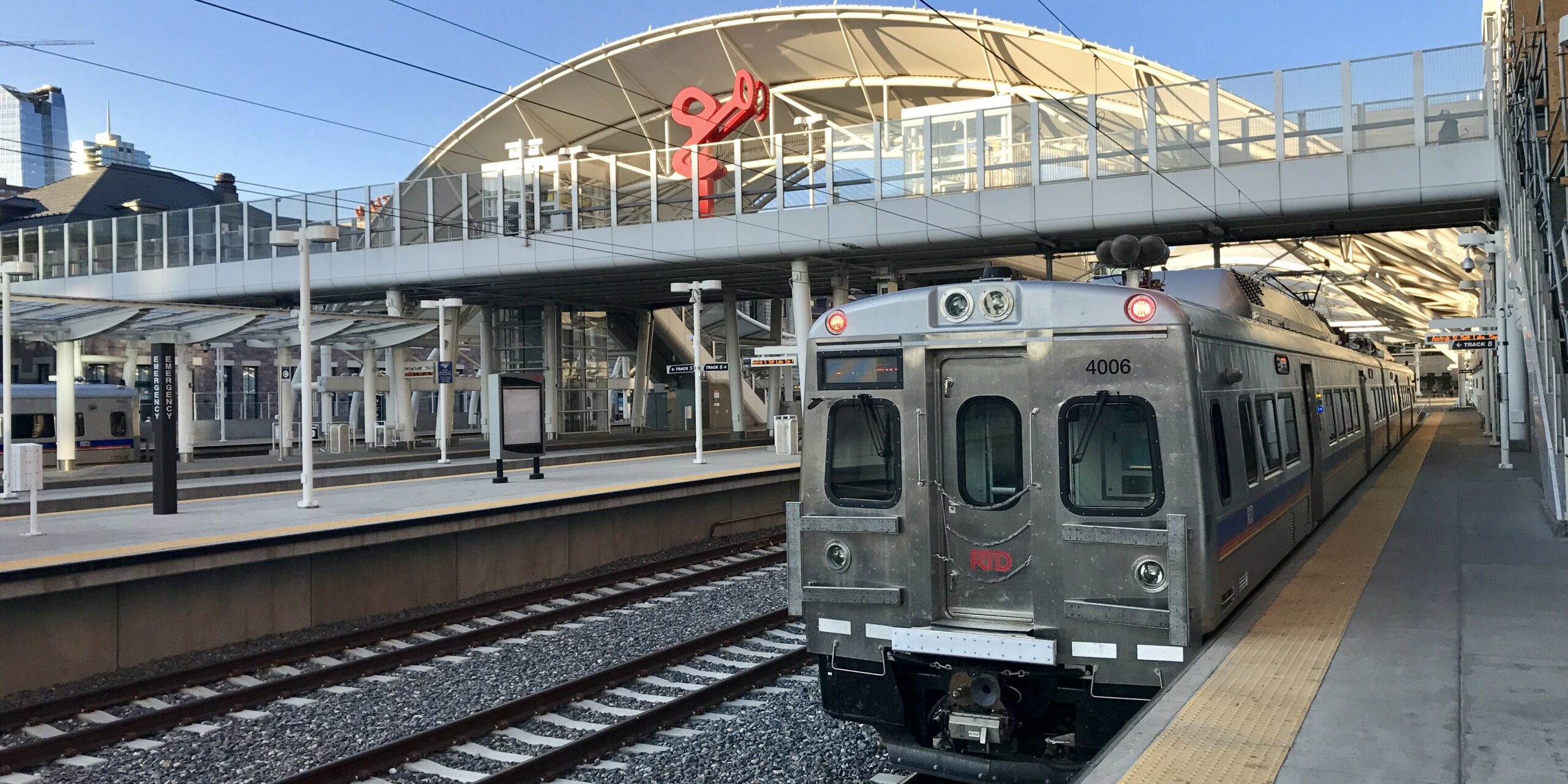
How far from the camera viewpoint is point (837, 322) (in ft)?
22.1

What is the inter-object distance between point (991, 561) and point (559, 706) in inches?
145

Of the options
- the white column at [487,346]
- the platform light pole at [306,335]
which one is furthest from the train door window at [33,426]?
the platform light pole at [306,335]

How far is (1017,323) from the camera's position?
6.30 m

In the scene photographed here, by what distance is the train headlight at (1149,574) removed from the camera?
19.1 feet

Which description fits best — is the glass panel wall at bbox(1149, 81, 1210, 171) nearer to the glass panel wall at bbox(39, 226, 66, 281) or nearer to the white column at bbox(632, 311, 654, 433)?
the white column at bbox(632, 311, 654, 433)

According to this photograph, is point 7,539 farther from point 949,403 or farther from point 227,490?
point 949,403

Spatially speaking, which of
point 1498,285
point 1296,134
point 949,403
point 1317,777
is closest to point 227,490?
point 949,403

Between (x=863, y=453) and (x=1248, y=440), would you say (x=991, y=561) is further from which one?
(x=1248, y=440)

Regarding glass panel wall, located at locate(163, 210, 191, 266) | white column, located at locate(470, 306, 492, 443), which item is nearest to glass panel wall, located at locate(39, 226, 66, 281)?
glass panel wall, located at locate(163, 210, 191, 266)

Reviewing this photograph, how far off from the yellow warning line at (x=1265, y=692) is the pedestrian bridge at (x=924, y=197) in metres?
15.6

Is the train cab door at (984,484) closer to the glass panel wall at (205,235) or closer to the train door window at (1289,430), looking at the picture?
the train door window at (1289,430)

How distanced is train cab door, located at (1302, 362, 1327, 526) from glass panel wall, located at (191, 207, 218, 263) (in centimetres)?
3550

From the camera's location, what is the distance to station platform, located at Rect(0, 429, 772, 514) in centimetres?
1639

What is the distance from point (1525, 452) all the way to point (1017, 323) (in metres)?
22.8
